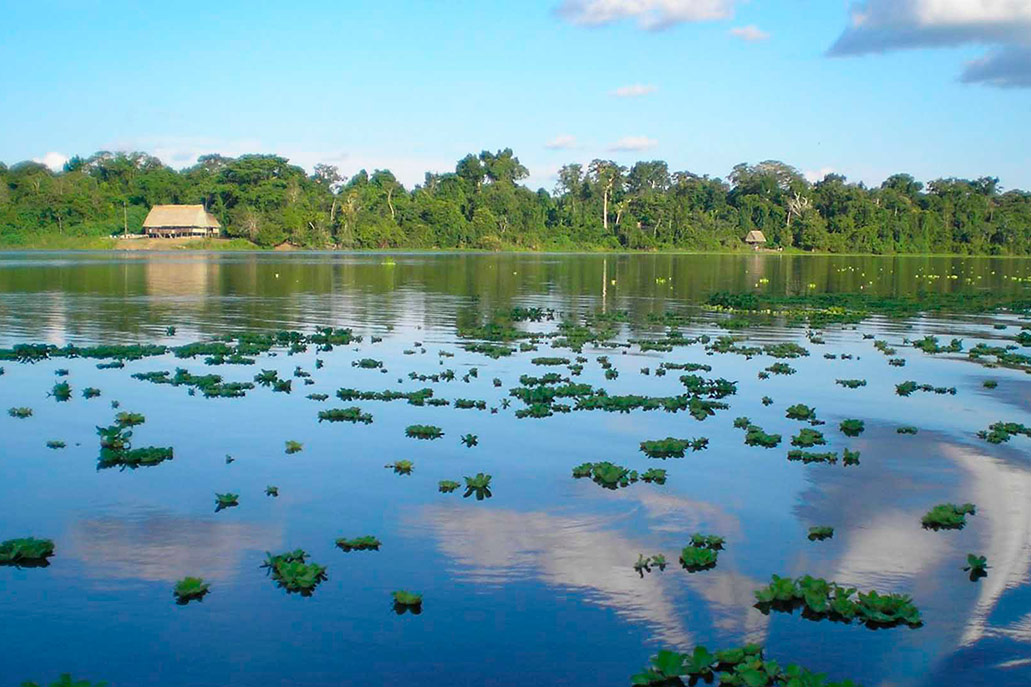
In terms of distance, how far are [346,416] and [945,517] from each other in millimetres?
10677

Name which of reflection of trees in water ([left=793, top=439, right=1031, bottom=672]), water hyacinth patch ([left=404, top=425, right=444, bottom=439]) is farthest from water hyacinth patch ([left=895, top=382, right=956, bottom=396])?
water hyacinth patch ([left=404, top=425, right=444, bottom=439])

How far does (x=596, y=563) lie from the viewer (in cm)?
1063

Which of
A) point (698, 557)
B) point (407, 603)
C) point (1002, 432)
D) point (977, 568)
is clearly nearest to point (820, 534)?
point (977, 568)

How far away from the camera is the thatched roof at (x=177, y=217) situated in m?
129

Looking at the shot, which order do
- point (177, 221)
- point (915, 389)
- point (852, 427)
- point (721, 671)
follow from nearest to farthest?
point (721, 671) < point (852, 427) < point (915, 389) < point (177, 221)

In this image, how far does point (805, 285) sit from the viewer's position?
60812 mm

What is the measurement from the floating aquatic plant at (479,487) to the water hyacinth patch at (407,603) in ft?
11.7

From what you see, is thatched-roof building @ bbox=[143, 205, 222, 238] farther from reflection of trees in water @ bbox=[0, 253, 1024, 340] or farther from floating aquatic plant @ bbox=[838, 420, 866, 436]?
floating aquatic plant @ bbox=[838, 420, 866, 436]

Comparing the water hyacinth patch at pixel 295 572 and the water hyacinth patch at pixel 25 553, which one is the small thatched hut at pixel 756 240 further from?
the water hyacinth patch at pixel 25 553

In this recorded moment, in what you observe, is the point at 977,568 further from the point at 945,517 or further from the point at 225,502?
the point at 225,502

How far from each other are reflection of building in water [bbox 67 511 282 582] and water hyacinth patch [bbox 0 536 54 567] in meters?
0.34

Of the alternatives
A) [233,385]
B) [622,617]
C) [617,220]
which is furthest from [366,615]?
[617,220]

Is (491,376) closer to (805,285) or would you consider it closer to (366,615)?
(366,615)

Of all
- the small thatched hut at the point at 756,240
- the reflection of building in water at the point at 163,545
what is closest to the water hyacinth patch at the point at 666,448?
the reflection of building in water at the point at 163,545
